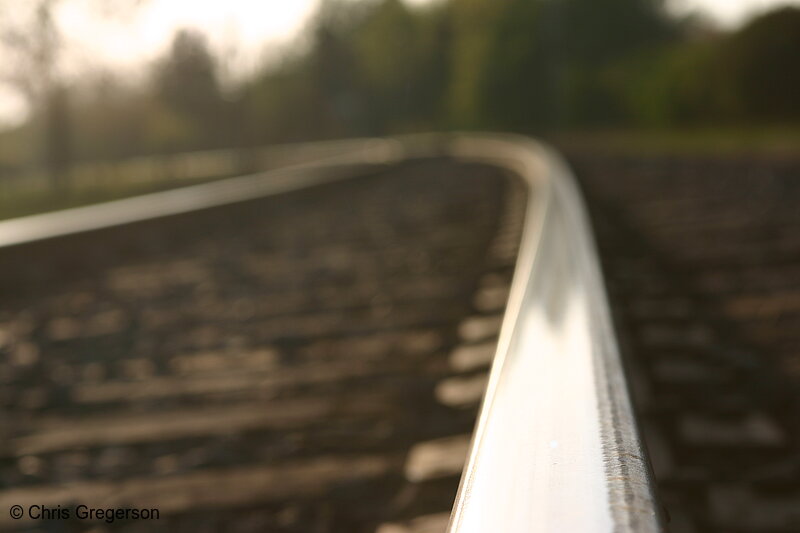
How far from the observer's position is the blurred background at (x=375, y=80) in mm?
18672

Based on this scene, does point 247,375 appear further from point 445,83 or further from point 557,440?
point 445,83

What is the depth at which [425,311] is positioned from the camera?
3.12 metres

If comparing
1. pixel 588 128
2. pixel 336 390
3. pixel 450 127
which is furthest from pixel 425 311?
pixel 450 127

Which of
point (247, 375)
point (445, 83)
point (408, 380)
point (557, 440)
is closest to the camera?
point (557, 440)

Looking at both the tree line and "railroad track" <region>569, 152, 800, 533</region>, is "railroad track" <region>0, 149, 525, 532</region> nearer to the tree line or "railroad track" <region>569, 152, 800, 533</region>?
"railroad track" <region>569, 152, 800, 533</region>

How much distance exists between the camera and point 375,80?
5697 cm

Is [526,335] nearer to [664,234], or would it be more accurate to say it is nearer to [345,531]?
[345,531]

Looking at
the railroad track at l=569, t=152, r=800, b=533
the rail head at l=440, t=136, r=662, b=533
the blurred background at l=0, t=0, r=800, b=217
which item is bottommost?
the rail head at l=440, t=136, r=662, b=533

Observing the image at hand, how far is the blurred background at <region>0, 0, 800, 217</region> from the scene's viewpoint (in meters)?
18.7

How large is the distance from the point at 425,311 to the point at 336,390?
920mm

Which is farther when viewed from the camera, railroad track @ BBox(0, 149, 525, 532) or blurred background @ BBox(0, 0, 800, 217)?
blurred background @ BBox(0, 0, 800, 217)

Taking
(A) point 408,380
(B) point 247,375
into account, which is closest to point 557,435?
(A) point 408,380

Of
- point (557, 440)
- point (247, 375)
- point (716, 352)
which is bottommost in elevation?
point (557, 440)

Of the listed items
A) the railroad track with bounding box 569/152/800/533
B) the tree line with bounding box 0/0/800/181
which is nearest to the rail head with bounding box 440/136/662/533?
the railroad track with bounding box 569/152/800/533
